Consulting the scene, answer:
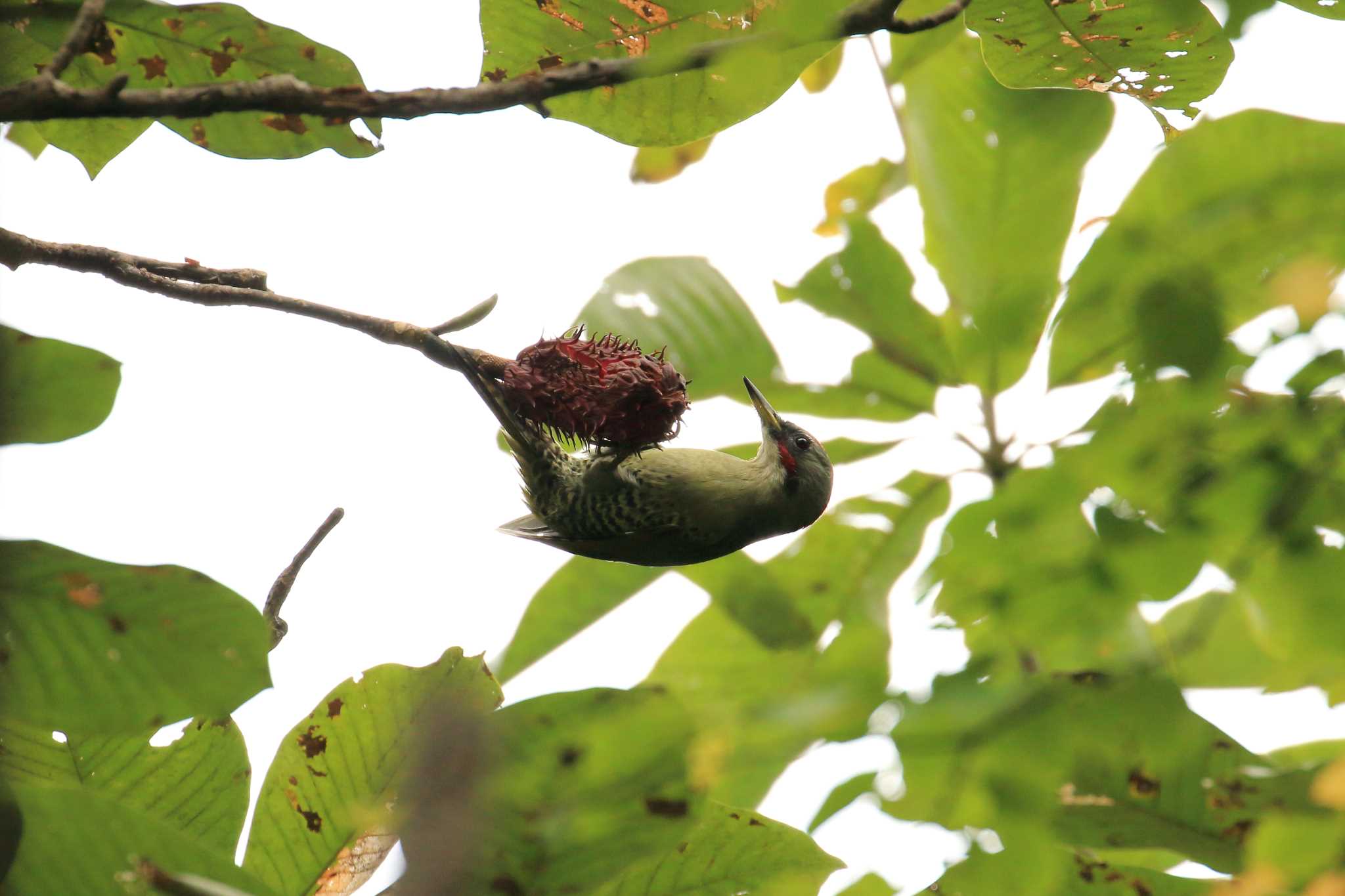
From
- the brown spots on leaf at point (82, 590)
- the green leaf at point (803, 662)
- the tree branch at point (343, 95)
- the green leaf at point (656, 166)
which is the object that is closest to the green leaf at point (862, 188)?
the green leaf at point (656, 166)

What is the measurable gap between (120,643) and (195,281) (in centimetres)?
63

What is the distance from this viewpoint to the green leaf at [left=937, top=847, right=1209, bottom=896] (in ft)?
4.40

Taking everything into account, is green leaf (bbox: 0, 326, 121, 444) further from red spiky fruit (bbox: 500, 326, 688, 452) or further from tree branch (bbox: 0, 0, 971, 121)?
red spiky fruit (bbox: 500, 326, 688, 452)

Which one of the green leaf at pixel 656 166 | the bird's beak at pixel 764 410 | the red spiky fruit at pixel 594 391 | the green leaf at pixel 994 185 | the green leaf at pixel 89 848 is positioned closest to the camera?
the green leaf at pixel 89 848

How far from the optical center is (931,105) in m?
2.83

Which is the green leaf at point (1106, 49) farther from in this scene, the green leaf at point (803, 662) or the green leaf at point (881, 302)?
the green leaf at point (803, 662)

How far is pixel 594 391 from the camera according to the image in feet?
8.45

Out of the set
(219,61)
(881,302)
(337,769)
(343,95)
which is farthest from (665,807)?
(881,302)

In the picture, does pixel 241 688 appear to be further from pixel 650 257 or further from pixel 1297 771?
pixel 650 257

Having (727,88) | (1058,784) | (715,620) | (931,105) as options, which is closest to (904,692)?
(1058,784)

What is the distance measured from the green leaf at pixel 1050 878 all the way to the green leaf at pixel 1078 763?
1.3 inches

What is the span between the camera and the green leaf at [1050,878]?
1340 mm

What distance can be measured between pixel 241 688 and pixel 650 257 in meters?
1.94

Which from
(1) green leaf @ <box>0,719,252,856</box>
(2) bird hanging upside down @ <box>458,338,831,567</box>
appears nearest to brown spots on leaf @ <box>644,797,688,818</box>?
(1) green leaf @ <box>0,719,252,856</box>
